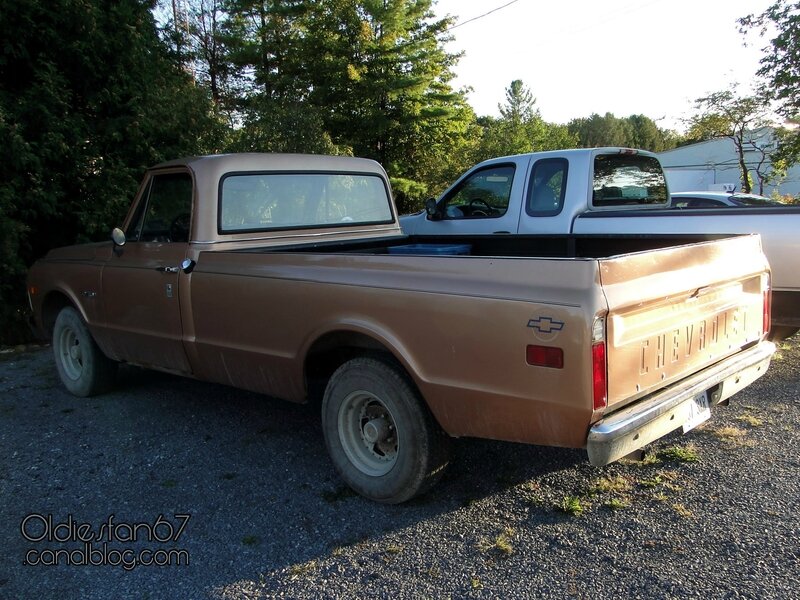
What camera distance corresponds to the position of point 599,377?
8.84ft

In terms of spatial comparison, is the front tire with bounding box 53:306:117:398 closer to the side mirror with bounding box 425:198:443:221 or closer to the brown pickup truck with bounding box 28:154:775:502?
the brown pickup truck with bounding box 28:154:775:502

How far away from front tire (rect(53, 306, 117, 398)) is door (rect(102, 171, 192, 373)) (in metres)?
0.45

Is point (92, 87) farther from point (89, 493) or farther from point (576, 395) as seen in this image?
point (576, 395)

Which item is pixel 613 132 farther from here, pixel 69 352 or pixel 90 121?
pixel 69 352

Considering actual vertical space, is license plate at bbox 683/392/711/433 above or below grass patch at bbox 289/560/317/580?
above

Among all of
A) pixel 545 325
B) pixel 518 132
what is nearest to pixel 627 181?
pixel 545 325

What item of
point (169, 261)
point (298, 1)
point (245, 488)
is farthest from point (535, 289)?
point (298, 1)

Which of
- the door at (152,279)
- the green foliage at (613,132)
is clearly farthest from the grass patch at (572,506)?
the green foliage at (613,132)

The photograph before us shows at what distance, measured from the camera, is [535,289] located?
110 inches

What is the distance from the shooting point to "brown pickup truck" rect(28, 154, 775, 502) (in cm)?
278

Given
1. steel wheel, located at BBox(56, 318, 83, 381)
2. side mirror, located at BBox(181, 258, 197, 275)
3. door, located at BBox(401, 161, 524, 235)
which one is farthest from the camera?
door, located at BBox(401, 161, 524, 235)

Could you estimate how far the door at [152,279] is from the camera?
461 centimetres

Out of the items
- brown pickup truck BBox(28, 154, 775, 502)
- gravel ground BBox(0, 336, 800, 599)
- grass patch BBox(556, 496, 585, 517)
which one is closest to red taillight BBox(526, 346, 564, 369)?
brown pickup truck BBox(28, 154, 775, 502)

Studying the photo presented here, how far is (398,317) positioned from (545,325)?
802 mm
